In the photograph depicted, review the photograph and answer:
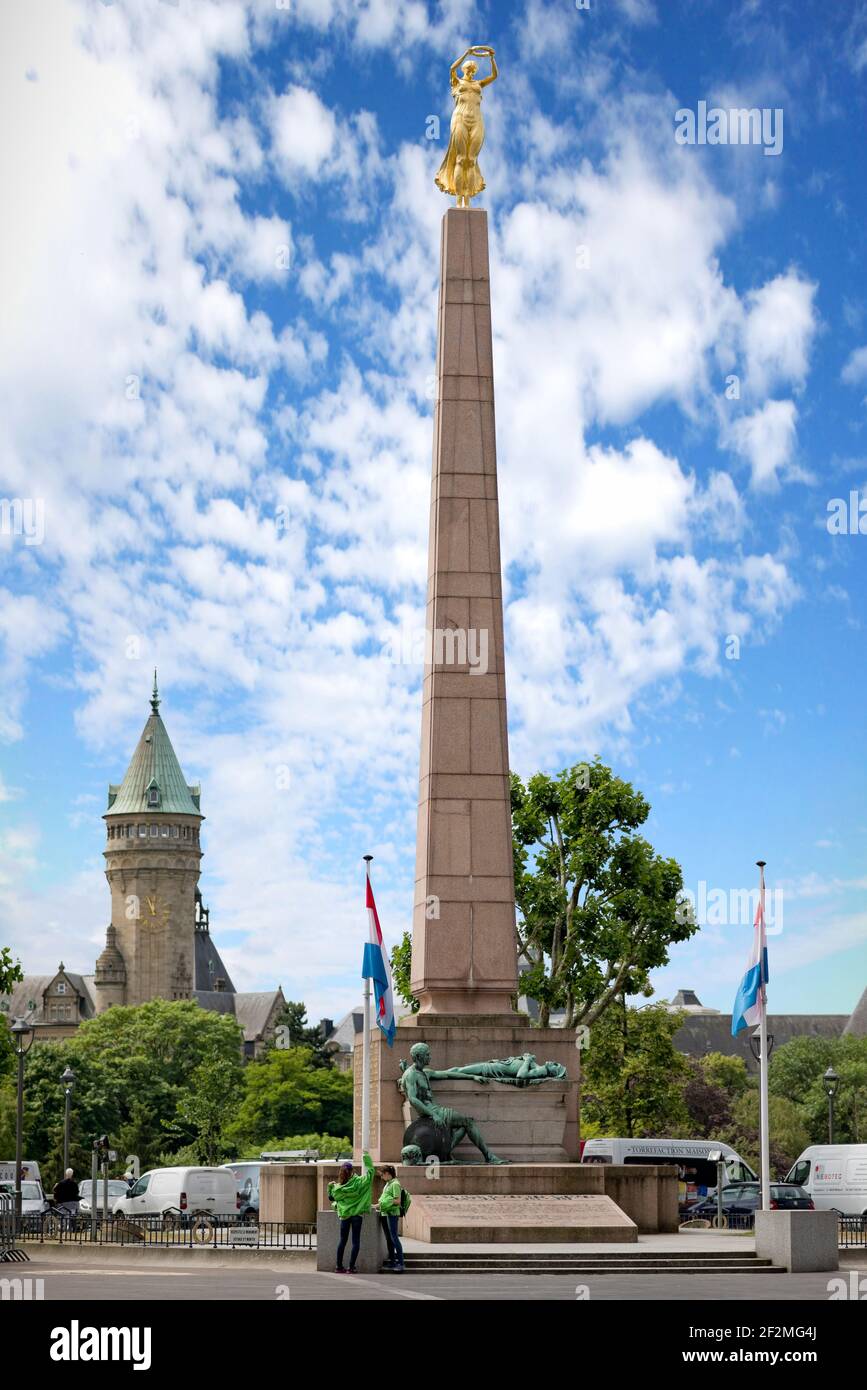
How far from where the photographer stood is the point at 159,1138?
120 metres

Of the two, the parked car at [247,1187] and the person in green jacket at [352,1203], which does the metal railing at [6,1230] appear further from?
the person in green jacket at [352,1203]

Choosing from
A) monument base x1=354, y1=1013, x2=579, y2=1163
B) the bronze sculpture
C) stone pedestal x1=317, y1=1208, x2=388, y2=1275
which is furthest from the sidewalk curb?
monument base x1=354, y1=1013, x2=579, y2=1163

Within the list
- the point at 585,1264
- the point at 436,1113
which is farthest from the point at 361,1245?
the point at 436,1113

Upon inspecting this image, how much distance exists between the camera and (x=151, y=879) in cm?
19200

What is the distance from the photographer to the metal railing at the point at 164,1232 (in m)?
29.1

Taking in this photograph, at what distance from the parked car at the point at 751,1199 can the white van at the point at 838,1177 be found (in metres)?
0.80

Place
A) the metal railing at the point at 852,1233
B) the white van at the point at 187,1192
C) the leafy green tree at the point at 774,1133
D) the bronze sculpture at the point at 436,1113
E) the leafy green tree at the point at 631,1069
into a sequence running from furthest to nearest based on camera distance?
the leafy green tree at the point at 774,1133, the leafy green tree at the point at 631,1069, the white van at the point at 187,1192, the metal railing at the point at 852,1233, the bronze sculpture at the point at 436,1113

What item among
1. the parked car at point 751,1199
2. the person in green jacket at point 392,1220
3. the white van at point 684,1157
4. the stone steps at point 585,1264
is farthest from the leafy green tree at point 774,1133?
the person in green jacket at point 392,1220

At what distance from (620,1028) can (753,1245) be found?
29.5 metres

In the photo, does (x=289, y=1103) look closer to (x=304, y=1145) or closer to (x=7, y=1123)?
(x=304, y=1145)

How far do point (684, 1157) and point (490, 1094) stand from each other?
22795 mm

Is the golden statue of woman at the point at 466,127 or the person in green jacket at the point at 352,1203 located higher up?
the golden statue of woman at the point at 466,127

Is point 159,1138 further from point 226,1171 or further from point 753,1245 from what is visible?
point 753,1245
